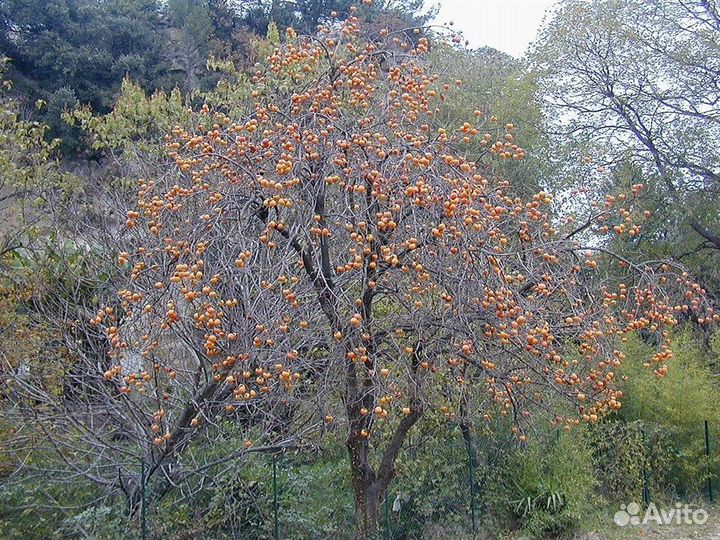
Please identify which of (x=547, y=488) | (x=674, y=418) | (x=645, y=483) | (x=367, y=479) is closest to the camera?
(x=367, y=479)

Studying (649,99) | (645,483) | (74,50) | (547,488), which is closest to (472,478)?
(547,488)

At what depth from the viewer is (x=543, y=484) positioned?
8.33 metres

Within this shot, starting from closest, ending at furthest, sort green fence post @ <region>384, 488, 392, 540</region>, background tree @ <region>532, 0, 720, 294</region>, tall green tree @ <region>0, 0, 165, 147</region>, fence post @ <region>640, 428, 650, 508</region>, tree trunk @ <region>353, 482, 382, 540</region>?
tree trunk @ <region>353, 482, 382, 540</region>, green fence post @ <region>384, 488, 392, 540</region>, fence post @ <region>640, 428, 650, 508</region>, background tree @ <region>532, 0, 720, 294</region>, tall green tree @ <region>0, 0, 165, 147</region>

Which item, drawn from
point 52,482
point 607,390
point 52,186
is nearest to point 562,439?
point 607,390

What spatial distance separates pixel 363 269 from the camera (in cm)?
515

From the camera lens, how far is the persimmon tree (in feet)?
16.0

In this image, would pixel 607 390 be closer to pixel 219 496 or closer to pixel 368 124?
pixel 368 124

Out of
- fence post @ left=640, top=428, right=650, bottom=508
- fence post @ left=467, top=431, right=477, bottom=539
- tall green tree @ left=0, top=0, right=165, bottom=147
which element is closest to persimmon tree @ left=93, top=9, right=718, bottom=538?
fence post @ left=467, top=431, right=477, bottom=539

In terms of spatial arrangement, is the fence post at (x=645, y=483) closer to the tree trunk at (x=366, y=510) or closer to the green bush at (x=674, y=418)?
the green bush at (x=674, y=418)

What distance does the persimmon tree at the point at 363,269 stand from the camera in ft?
16.0

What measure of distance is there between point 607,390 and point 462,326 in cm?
151

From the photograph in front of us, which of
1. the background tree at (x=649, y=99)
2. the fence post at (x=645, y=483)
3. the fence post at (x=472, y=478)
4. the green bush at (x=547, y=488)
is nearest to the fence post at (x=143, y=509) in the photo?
the fence post at (x=472, y=478)

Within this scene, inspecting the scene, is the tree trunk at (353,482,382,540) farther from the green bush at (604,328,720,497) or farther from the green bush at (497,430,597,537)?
the green bush at (604,328,720,497)

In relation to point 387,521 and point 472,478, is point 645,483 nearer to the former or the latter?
point 472,478
